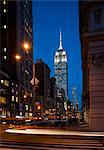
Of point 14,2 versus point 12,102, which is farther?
point 14,2

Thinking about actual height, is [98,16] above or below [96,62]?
above

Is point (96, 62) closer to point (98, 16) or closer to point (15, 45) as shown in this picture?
point (98, 16)

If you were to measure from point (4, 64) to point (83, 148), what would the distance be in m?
138

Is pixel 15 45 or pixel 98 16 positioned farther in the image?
pixel 15 45

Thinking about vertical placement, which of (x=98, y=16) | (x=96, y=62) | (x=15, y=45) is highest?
(x=15, y=45)

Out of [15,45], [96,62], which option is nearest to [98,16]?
[96,62]

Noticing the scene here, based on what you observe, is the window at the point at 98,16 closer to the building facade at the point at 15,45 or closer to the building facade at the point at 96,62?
the building facade at the point at 96,62

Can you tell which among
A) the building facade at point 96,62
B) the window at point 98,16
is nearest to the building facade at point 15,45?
the building facade at point 96,62

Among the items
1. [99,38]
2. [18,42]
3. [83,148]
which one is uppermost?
[18,42]

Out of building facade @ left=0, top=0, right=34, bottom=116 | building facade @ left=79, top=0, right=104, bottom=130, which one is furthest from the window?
building facade @ left=0, top=0, right=34, bottom=116

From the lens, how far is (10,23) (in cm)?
15700

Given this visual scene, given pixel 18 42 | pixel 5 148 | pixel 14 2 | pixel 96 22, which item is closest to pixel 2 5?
pixel 14 2

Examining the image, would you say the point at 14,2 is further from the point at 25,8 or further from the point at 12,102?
the point at 12,102

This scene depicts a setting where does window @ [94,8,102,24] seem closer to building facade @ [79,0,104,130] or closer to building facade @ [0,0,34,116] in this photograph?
building facade @ [79,0,104,130]
